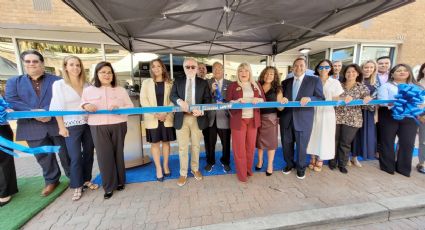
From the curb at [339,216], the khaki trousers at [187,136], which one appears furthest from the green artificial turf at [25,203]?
the curb at [339,216]

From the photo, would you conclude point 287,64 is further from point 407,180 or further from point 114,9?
point 114,9

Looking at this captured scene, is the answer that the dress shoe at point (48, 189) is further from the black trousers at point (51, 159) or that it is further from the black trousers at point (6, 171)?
the black trousers at point (6, 171)

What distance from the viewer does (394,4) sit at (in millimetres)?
2557

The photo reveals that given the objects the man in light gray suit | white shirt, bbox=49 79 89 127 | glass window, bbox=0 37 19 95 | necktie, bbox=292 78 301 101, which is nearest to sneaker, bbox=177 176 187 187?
the man in light gray suit

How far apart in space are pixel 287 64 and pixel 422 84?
5.91m

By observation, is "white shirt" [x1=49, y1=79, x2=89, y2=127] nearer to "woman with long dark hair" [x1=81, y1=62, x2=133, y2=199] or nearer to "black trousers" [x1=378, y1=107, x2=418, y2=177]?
"woman with long dark hair" [x1=81, y1=62, x2=133, y2=199]

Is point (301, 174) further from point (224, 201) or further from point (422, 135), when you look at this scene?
point (422, 135)

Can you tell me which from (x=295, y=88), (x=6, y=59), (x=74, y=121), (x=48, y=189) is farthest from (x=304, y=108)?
(x=6, y=59)

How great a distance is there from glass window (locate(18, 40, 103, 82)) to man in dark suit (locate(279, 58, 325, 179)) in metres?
6.02

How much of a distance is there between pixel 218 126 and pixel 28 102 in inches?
108

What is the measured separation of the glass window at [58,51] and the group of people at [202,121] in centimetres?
396

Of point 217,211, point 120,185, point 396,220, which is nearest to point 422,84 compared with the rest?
point 396,220

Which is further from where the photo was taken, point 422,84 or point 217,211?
point 422,84

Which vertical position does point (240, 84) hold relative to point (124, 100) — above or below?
above
